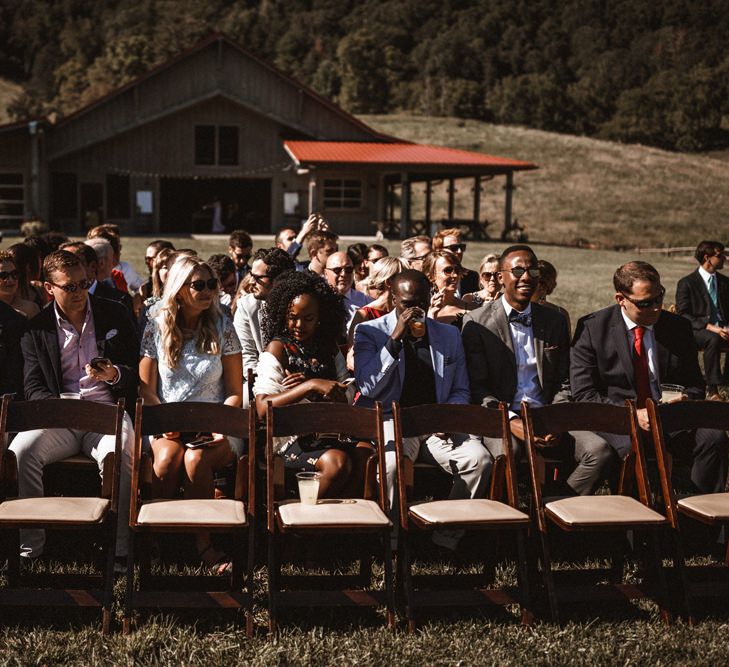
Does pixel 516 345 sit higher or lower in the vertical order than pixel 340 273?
lower

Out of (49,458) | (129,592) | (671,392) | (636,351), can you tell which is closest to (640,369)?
(636,351)

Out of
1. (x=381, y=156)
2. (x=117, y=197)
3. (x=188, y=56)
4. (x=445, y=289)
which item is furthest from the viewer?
(x=117, y=197)

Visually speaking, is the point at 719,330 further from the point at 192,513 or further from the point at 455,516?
the point at 192,513

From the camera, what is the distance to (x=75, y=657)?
380 centimetres

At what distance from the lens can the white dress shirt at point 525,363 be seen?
225 inches

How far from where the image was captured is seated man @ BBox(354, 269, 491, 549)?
5.18 meters

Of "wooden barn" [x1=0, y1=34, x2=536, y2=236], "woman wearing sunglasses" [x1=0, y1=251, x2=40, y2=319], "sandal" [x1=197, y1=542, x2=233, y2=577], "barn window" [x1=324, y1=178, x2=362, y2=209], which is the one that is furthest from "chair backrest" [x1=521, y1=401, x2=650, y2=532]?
"barn window" [x1=324, y1=178, x2=362, y2=209]

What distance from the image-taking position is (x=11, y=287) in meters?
6.01

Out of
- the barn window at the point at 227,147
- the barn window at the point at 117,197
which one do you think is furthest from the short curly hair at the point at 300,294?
the barn window at the point at 117,197

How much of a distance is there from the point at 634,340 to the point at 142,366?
10.4ft

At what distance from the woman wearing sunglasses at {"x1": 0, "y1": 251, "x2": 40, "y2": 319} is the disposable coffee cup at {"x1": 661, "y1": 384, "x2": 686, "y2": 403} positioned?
4298 mm

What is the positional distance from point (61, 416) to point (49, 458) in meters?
0.40

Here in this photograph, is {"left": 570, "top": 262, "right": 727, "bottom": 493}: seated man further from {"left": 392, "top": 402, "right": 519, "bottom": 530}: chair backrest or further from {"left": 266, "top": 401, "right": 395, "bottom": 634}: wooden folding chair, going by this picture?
{"left": 266, "top": 401, "right": 395, "bottom": 634}: wooden folding chair

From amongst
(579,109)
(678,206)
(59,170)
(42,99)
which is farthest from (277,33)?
(59,170)
